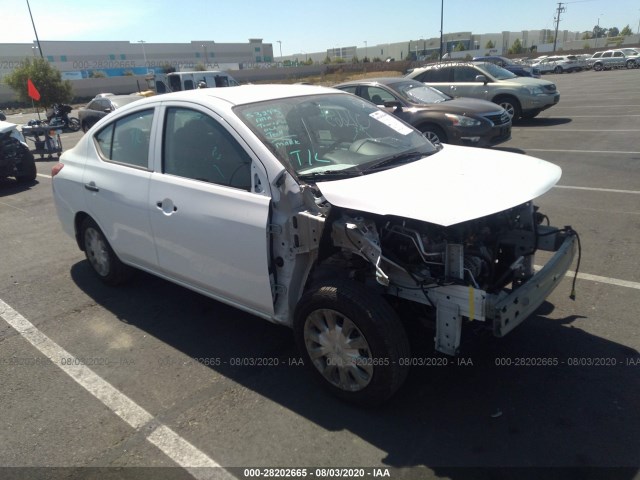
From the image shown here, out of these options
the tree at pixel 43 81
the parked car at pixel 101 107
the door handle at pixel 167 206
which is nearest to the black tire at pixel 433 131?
the door handle at pixel 167 206

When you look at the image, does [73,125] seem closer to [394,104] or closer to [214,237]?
[394,104]

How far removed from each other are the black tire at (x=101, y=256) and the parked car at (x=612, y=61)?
52.3m

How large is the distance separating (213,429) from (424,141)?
105 inches

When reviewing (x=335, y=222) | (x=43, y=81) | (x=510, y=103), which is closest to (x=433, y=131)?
(x=510, y=103)

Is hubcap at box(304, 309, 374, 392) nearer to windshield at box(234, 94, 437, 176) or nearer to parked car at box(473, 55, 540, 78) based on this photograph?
windshield at box(234, 94, 437, 176)

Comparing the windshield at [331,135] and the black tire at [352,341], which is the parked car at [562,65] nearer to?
the windshield at [331,135]

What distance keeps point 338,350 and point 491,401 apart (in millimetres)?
974

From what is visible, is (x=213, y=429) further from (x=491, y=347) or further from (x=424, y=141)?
(x=424, y=141)

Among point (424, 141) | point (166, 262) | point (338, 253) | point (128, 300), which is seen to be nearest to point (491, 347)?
point (338, 253)

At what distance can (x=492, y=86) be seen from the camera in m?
13.3

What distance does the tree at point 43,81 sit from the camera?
2678 centimetres

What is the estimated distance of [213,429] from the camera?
9.47 feet

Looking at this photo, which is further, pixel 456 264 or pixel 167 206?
pixel 167 206

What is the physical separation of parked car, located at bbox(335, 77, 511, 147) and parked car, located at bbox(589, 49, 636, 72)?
44336mm
